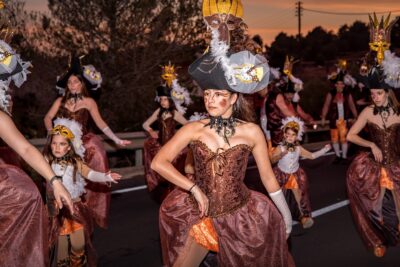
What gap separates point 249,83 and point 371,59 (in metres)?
3.65

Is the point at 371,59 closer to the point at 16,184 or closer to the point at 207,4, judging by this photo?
the point at 207,4

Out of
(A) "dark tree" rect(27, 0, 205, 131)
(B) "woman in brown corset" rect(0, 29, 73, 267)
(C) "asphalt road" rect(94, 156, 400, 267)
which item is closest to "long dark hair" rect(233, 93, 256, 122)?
(B) "woman in brown corset" rect(0, 29, 73, 267)

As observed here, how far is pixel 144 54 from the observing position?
17391 mm

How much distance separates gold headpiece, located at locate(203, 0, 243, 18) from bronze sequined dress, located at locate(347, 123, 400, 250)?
293 centimetres

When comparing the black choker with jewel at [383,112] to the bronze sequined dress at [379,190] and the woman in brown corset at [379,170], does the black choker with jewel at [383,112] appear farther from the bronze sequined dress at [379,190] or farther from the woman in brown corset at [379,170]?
the bronze sequined dress at [379,190]

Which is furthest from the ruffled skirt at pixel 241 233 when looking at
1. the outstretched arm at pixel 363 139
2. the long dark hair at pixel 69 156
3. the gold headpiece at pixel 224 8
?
the outstretched arm at pixel 363 139

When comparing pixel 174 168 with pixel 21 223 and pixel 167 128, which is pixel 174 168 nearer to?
pixel 21 223

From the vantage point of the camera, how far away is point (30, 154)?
13.9 feet

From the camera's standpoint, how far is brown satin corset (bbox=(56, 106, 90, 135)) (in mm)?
9391

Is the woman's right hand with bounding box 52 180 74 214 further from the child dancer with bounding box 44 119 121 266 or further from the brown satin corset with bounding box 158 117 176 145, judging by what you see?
the brown satin corset with bounding box 158 117 176 145

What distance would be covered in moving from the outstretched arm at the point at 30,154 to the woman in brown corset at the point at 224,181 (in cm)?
89

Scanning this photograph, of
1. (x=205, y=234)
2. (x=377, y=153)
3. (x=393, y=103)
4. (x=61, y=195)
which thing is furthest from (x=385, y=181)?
(x=61, y=195)

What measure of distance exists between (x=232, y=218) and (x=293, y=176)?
429 centimetres

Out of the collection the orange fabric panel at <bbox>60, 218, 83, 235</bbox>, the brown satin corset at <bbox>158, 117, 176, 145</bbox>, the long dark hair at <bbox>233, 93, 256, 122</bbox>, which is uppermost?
the long dark hair at <bbox>233, 93, 256, 122</bbox>
